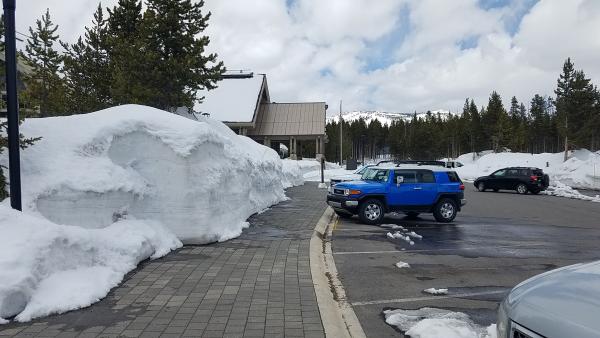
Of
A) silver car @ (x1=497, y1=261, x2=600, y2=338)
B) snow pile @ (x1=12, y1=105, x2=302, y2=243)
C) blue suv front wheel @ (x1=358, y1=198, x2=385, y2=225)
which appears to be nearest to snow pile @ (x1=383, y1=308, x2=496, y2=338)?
Result: silver car @ (x1=497, y1=261, x2=600, y2=338)

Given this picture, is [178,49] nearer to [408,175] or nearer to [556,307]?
[408,175]

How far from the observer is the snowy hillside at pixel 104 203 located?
5527 millimetres

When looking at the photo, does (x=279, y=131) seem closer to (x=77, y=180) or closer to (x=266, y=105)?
(x=266, y=105)

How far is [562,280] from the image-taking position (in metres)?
2.89

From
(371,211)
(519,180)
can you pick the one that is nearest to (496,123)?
(519,180)

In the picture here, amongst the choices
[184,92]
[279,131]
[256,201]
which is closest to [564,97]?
[279,131]

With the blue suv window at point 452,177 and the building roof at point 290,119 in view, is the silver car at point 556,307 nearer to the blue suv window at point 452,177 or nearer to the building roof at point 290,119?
the blue suv window at point 452,177

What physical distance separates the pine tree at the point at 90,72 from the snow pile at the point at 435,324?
62.9 ft

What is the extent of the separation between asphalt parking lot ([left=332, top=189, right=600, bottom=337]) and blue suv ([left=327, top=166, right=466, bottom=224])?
437 millimetres

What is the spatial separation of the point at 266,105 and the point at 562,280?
51.2 m

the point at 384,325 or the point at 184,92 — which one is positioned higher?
the point at 184,92

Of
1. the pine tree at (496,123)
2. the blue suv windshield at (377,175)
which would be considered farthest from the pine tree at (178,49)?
the pine tree at (496,123)

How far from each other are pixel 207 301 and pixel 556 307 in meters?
4.10

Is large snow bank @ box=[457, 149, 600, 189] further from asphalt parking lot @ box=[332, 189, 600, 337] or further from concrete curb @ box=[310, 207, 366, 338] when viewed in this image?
concrete curb @ box=[310, 207, 366, 338]
